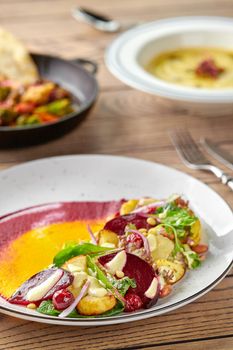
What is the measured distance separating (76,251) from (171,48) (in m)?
1.29

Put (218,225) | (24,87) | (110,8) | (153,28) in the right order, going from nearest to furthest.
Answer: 1. (218,225)
2. (24,87)
3. (153,28)
4. (110,8)

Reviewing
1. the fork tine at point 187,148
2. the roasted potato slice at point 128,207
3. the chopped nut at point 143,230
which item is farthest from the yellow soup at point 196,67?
the chopped nut at point 143,230

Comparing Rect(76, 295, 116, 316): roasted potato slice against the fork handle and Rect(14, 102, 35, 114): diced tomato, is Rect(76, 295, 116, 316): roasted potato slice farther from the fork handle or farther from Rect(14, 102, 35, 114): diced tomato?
Rect(14, 102, 35, 114): diced tomato

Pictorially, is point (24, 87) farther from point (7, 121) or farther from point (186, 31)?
point (186, 31)

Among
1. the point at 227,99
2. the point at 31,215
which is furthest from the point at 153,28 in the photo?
the point at 31,215

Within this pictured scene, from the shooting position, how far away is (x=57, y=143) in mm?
1845

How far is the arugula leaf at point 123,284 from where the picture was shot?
1.14 m

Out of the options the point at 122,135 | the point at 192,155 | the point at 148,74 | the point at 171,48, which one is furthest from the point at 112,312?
the point at 171,48

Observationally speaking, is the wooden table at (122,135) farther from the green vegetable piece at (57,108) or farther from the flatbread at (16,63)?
the flatbread at (16,63)

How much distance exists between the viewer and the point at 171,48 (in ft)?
7.64

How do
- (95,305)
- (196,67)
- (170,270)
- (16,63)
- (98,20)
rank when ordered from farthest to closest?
1. (98,20)
2. (196,67)
3. (16,63)
4. (170,270)
5. (95,305)

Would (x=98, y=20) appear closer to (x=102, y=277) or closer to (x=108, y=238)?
(x=108, y=238)

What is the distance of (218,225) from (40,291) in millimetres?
449

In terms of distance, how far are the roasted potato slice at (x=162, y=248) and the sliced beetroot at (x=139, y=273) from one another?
0.05 metres
